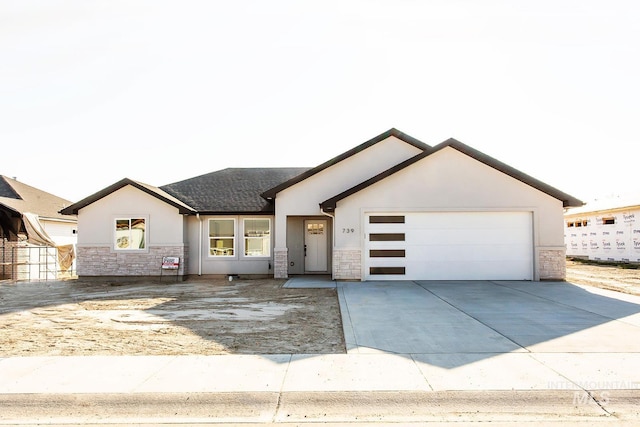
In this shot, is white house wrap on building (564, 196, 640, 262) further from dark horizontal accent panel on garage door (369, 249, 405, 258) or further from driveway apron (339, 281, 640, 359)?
driveway apron (339, 281, 640, 359)

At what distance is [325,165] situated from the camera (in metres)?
17.7

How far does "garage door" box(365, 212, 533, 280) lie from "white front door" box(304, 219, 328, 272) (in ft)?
12.8

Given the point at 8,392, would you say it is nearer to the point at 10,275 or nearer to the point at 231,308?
the point at 231,308

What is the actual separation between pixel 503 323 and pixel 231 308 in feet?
20.1

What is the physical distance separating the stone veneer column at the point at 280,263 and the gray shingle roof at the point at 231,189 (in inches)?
72.4

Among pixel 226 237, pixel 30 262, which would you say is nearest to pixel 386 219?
pixel 226 237

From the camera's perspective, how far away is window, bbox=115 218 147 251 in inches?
728

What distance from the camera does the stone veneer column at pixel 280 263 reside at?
17797 mm

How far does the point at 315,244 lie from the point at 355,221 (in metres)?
4.02

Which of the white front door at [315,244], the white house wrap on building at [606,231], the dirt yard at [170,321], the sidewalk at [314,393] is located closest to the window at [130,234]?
the dirt yard at [170,321]

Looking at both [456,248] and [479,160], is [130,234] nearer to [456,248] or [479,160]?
[456,248]

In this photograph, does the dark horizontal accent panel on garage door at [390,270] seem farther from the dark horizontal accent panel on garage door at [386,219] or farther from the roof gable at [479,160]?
the roof gable at [479,160]

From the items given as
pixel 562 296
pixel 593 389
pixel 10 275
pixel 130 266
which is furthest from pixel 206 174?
pixel 593 389

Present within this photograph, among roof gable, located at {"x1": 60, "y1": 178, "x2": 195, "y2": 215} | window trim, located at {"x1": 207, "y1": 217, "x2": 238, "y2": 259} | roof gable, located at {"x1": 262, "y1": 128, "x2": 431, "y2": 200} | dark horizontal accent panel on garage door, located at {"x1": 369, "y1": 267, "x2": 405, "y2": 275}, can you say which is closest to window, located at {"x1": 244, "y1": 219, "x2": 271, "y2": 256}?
window trim, located at {"x1": 207, "y1": 217, "x2": 238, "y2": 259}
